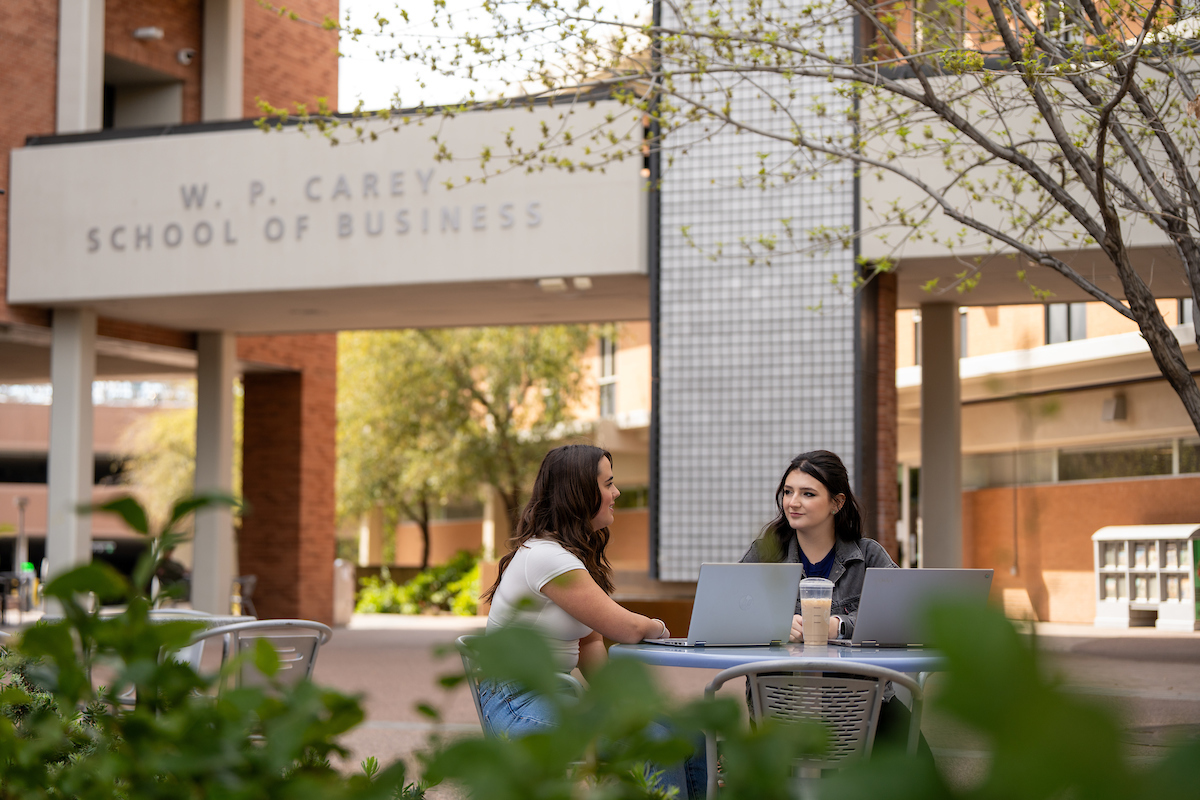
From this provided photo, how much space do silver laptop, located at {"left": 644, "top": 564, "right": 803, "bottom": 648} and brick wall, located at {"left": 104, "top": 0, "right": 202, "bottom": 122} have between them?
11.8 metres

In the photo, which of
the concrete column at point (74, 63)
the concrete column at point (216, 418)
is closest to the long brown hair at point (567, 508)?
the concrete column at point (74, 63)

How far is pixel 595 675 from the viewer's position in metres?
0.66

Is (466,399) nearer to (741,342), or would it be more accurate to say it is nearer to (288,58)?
(288,58)

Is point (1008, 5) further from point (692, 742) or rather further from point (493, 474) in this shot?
point (493, 474)

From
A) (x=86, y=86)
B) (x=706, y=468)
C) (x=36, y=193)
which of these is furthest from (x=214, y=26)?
(x=706, y=468)

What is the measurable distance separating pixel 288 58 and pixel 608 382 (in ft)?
38.8

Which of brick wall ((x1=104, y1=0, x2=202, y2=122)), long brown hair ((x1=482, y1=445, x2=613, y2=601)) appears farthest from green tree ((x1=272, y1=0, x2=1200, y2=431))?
brick wall ((x1=104, y1=0, x2=202, y2=122))

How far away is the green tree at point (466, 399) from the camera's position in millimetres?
19922

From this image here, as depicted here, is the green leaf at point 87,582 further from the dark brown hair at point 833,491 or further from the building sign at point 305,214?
the building sign at point 305,214

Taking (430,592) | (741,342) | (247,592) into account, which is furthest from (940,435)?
(430,592)

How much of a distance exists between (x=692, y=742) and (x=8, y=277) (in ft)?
39.9

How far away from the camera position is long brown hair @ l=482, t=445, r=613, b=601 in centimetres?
348

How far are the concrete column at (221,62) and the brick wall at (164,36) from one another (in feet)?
0.27

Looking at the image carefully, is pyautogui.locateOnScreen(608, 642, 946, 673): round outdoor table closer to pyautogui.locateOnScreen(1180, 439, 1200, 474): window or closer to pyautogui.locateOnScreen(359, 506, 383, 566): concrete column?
pyautogui.locateOnScreen(1180, 439, 1200, 474): window
